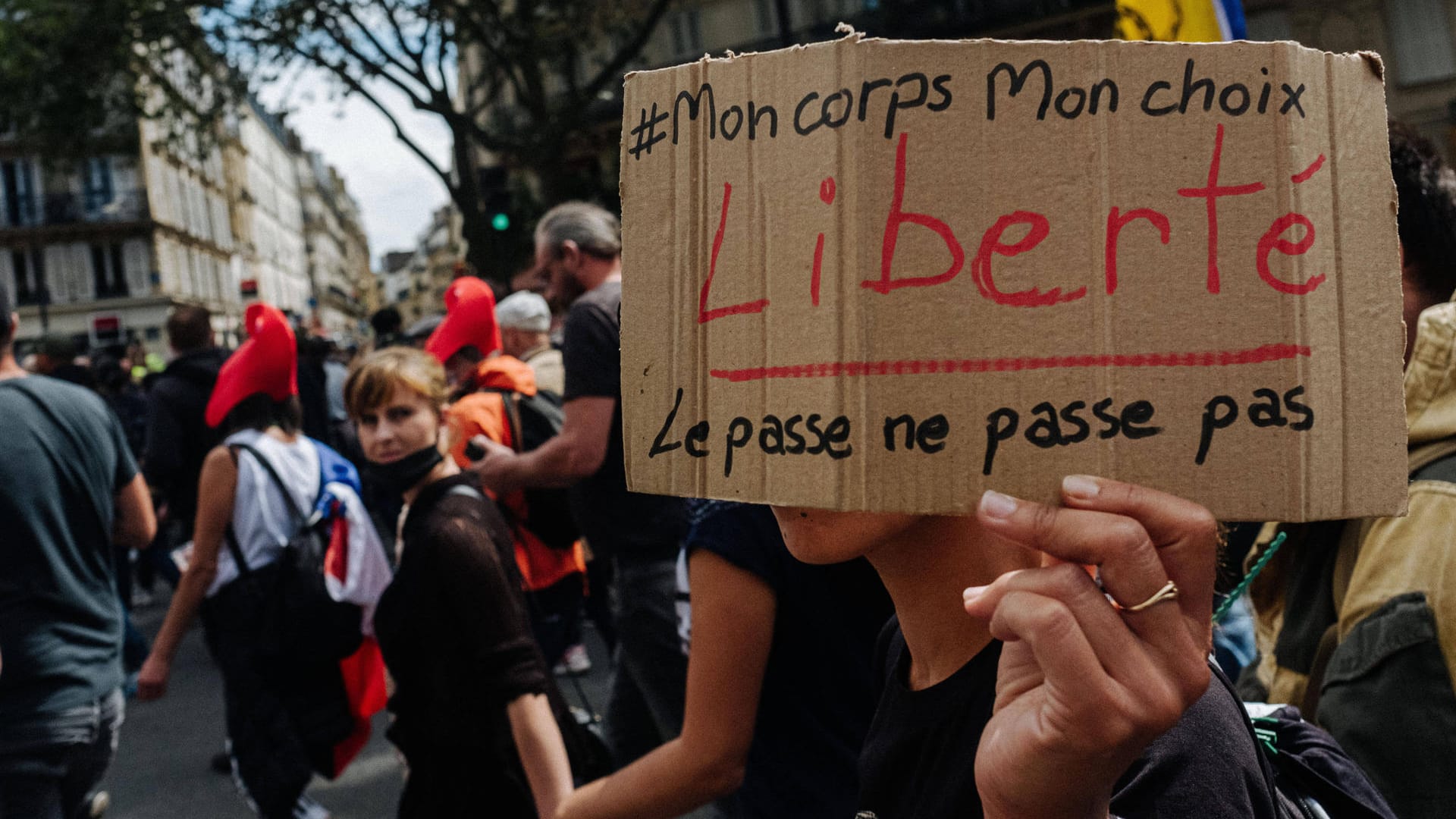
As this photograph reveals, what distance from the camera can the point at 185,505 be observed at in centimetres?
644

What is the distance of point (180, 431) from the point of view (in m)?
6.34

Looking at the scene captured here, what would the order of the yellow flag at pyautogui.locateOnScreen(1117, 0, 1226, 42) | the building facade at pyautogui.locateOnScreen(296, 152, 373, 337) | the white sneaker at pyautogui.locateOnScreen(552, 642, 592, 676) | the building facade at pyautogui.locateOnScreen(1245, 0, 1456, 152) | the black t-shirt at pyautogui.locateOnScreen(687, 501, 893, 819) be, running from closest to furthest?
the black t-shirt at pyautogui.locateOnScreen(687, 501, 893, 819), the yellow flag at pyautogui.locateOnScreen(1117, 0, 1226, 42), the white sneaker at pyautogui.locateOnScreen(552, 642, 592, 676), the building facade at pyautogui.locateOnScreen(1245, 0, 1456, 152), the building facade at pyautogui.locateOnScreen(296, 152, 373, 337)

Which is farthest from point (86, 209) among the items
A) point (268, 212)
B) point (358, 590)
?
point (358, 590)

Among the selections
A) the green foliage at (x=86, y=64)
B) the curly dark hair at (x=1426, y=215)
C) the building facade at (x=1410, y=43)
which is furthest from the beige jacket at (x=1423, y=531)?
the building facade at (x=1410, y=43)

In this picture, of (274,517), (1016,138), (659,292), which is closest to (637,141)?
(659,292)

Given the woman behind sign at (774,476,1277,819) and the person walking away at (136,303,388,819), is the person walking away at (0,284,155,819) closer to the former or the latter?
the person walking away at (136,303,388,819)

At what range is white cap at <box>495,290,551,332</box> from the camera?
5852mm

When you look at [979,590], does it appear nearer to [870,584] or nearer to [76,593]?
[870,584]

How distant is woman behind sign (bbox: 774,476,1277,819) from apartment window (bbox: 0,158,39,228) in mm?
55987

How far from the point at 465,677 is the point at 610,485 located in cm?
107

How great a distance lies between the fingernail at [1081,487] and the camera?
1.00m

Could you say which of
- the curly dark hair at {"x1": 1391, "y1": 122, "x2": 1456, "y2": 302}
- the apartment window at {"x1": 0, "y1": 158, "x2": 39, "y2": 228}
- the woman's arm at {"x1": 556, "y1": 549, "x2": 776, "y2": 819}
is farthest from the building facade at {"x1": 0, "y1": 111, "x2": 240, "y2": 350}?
the curly dark hair at {"x1": 1391, "y1": 122, "x2": 1456, "y2": 302}

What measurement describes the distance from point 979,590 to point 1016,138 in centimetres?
39

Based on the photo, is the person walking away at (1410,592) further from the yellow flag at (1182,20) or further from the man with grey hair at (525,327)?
the man with grey hair at (525,327)
